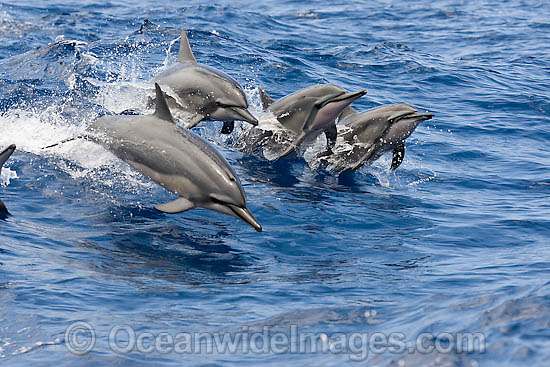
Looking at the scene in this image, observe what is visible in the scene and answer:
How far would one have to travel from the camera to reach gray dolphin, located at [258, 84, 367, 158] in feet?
39.3

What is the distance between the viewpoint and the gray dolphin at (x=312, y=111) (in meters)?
12.0

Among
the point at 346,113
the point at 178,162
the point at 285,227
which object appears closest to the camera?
the point at 178,162

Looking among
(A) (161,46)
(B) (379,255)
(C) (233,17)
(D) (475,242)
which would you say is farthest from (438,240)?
(C) (233,17)

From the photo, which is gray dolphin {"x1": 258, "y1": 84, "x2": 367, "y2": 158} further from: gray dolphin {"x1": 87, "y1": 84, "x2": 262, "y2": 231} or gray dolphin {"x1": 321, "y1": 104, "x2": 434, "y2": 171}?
gray dolphin {"x1": 87, "y1": 84, "x2": 262, "y2": 231}

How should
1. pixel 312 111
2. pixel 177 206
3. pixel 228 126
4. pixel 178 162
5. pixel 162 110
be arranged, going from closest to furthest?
pixel 177 206 < pixel 178 162 < pixel 162 110 < pixel 312 111 < pixel 228 126

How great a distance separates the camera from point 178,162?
932 centimetres

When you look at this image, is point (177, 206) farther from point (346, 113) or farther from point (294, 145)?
point (346, 113)

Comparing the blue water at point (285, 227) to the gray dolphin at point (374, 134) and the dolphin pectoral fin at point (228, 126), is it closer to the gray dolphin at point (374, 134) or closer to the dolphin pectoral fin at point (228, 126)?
the gray dolphin at point (374, 134)

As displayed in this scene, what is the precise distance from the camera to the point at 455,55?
873 inches

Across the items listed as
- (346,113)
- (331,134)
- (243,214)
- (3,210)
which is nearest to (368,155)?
(331,134)

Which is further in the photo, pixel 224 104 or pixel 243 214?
pixel 224 104

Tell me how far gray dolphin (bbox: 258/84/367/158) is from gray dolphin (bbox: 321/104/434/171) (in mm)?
303

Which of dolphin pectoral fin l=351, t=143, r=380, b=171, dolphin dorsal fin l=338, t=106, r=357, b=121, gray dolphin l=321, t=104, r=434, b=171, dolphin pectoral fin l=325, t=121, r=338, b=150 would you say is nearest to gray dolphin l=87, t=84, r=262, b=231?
dolphin pectoral fin l=325, t=121, r=338, b=150

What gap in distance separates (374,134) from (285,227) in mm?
2894
